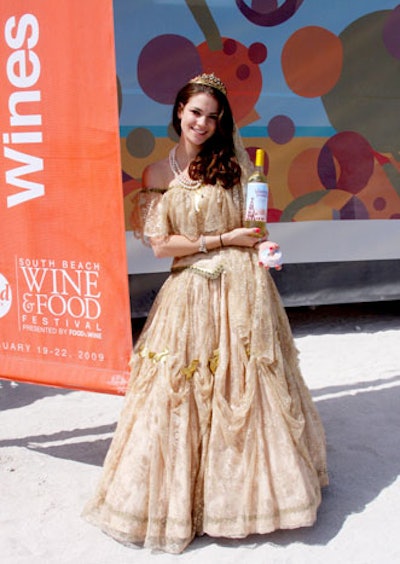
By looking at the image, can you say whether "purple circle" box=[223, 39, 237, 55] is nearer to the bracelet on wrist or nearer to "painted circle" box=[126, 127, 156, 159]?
"painted circle" box=[126, 127, 156, 159]

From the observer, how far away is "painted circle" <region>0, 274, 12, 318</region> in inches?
109

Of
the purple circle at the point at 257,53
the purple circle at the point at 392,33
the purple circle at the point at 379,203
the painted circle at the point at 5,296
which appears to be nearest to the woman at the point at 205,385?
the painted circle at the point at 5,296

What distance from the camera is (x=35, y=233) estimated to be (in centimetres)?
267

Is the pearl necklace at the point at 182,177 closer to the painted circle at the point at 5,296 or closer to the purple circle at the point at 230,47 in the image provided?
the painted circle at the point at 5,296

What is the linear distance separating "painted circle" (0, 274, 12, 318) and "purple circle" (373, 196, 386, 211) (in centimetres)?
321

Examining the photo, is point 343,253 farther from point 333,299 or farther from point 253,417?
point 253,417

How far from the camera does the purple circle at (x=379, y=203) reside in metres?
5.04

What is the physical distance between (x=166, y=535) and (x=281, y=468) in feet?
1.46

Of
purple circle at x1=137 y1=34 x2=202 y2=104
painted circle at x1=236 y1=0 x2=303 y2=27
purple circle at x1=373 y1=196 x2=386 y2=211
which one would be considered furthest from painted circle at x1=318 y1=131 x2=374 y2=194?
purple circle at x1=137 y1=34 x2=202 y2=104

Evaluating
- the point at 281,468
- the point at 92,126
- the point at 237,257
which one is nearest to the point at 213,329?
the point at 237,257

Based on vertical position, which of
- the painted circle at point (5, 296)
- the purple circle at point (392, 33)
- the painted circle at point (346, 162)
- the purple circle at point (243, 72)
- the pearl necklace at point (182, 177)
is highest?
the purple circle at point (392, 33)

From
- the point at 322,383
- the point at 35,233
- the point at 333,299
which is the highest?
the point at 35,233

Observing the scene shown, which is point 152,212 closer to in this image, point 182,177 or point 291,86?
point 182,177

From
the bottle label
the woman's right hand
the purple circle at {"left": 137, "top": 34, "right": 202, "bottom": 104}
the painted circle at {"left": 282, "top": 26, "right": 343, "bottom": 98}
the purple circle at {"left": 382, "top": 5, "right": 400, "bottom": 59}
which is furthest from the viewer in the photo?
the purple circle at {"left": 382, "top": 5, "right": 400, "bottom": 59}
